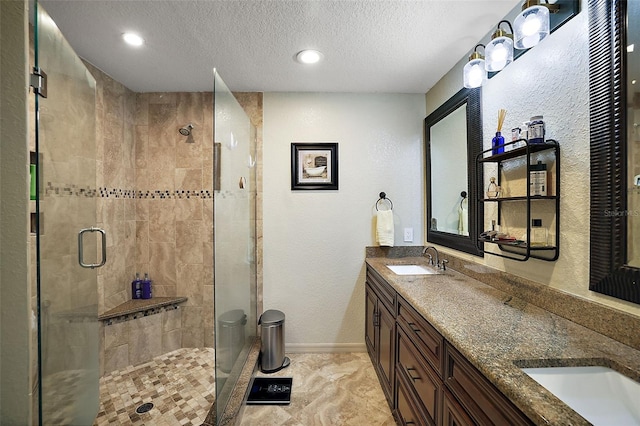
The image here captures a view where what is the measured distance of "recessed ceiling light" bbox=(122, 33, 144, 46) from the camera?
1766 millimetres

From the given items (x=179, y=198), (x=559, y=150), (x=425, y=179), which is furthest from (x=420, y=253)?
(x=179, y=198)

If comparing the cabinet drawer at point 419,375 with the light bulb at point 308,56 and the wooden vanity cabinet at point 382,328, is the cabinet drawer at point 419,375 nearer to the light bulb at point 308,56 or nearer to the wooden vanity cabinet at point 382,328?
the wooden vanity cabinet at point 382,328

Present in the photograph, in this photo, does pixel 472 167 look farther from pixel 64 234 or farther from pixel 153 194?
pixel 153 194

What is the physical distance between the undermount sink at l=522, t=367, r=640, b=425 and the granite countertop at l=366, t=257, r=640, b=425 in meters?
0.02

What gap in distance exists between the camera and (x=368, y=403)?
193cm

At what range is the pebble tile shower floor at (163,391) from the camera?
1.78 m

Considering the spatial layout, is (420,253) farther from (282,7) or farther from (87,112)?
(87,112)

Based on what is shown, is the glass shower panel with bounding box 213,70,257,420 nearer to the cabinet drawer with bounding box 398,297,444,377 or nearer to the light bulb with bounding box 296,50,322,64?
the light bulb with bounding box 296,50,322,64

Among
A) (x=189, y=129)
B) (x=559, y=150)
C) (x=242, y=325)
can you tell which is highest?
(x=189, y=129)

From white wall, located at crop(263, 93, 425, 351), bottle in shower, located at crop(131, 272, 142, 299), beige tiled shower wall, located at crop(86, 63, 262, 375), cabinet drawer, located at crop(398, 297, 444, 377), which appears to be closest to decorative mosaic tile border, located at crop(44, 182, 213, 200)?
beige tiled shower wall, located at crop(86, 63, 262, 375)

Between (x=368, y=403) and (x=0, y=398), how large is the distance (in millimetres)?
1882

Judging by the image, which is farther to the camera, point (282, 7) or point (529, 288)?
point (282, 7)

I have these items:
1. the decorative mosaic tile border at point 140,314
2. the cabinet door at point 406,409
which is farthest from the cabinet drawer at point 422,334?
the decorative mosaic tile border at point 140,314

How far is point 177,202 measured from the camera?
104 inches
